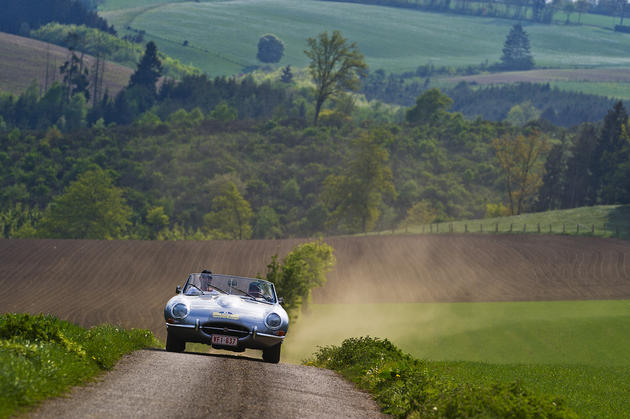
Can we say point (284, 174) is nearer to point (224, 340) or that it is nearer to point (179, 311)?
point (179, 311)

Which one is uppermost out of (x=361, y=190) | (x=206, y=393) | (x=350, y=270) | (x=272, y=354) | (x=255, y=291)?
(x=206, y=393)

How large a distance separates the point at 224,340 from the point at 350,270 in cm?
6288

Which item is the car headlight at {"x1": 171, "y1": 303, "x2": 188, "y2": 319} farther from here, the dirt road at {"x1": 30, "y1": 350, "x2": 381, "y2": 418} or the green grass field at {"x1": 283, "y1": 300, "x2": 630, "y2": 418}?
the green grass field at {"x1": 283, "y1": 300, "x2": 630, "y2": 418}

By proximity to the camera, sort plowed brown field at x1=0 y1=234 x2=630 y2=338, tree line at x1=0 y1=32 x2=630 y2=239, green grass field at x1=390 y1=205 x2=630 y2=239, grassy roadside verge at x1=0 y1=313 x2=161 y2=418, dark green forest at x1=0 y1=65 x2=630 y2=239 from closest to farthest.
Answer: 1. grassy roadside verge at x1=0 y1=313 x2=161 y2=418
2. plowed brown field at x1=0 y1=234 x2=630 y2=338
3. green grass field at x1=390 y1=205 x2=630 y2=239
4. dark green forest at x1=0 y1=65 x2=630 y2=239
5. tree line at x1=0 y1=32 x2=630 y2=239

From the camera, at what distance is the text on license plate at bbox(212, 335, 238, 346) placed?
18141 mm

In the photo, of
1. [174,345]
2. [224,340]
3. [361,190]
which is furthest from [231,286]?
[361,190]

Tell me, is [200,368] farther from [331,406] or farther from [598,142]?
[598,142]

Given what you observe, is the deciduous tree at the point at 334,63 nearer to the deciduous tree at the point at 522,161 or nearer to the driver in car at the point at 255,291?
the deciduous tree at the point at 522,161

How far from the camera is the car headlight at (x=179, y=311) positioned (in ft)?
60.1

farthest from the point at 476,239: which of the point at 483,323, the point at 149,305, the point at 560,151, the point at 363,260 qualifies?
the point at 560,151

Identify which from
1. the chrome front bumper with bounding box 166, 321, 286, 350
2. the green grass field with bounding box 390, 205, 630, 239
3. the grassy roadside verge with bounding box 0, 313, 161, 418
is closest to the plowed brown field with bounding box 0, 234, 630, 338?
the green grass field with bounding box 390, 205, 630, 239

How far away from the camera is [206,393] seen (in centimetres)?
1284

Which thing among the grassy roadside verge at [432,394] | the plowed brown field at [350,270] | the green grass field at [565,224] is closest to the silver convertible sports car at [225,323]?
Result: the grassy roadside verge at [432,394]

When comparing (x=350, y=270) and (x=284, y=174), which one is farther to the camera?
(x=284, y=174)
